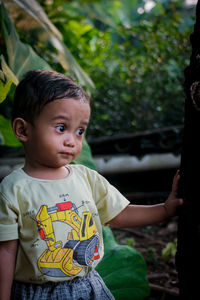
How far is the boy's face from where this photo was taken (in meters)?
1.04

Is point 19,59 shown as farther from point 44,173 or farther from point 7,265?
point 7,265

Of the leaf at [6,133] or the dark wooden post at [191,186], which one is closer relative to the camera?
the dark wooden post at [191,186]

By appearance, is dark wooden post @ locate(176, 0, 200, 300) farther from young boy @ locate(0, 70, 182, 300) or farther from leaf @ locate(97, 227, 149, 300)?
leaf @ locate(97, 227, 149, 300)

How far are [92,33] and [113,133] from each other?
1097mm

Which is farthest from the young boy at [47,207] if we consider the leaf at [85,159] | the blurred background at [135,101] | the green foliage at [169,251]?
the blurred background at [135,101]

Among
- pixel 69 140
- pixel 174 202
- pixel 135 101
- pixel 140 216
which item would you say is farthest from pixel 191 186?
pixel 135 101

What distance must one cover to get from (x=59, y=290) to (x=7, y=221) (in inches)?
9.9

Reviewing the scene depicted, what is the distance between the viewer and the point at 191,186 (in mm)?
1057

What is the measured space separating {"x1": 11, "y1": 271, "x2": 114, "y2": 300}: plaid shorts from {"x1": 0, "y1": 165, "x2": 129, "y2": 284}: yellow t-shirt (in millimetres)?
26

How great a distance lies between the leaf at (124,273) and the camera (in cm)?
156

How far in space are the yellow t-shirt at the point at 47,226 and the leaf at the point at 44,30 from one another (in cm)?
96

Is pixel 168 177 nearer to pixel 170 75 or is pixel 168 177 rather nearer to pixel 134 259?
pixel 170 75

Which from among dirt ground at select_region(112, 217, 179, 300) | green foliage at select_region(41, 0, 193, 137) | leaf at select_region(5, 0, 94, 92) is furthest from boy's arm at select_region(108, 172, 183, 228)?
green foliage at select_region(41, 0, 193, 137)

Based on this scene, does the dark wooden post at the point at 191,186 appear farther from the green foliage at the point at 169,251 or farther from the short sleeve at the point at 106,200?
the green foliage at the point at 169,251
